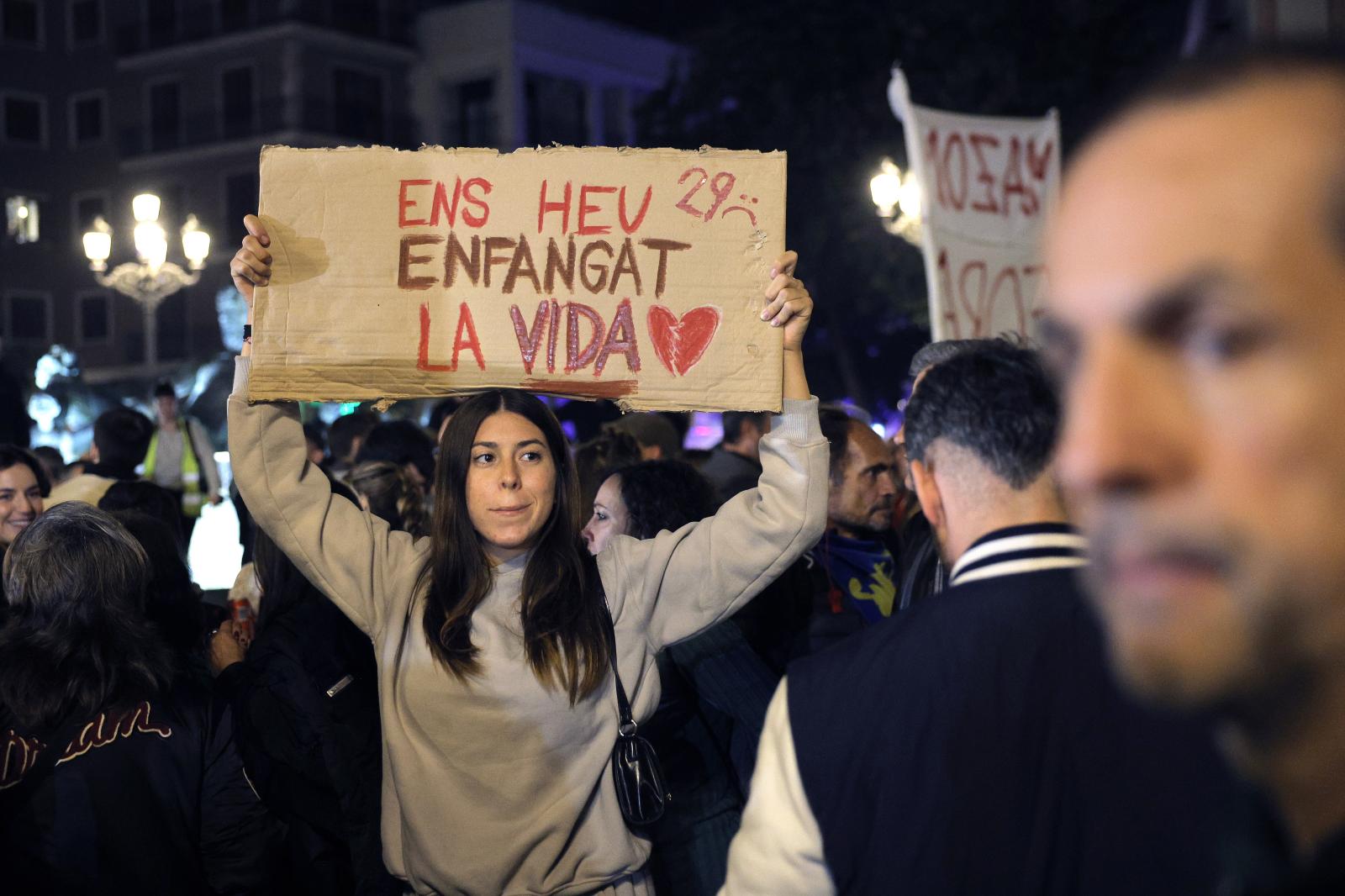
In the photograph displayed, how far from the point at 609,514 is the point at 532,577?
1.22 meters

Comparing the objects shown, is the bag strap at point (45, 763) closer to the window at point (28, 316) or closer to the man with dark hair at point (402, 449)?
the man with dark hair at point (402, 449)

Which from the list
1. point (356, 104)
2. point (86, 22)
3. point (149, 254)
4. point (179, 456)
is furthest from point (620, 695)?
point (86, 22)

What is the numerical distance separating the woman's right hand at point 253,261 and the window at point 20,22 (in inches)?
1676

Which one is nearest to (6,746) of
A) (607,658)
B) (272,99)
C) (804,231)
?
(607,658)

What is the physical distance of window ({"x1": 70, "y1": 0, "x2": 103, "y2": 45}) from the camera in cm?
3934

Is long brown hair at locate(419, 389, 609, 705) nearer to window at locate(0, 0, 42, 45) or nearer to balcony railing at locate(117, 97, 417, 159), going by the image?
balcony railing at locate(117, 97, 417, 159)

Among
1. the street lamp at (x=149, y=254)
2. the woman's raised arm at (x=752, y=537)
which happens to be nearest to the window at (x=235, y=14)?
the street lamp at (x=149, y=254)

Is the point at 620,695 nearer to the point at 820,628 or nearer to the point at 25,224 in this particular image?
the point at 820,628

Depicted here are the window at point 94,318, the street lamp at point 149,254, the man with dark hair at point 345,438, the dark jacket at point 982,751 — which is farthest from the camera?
the window at point 94,318

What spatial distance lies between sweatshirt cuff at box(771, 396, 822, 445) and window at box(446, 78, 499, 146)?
31594mm

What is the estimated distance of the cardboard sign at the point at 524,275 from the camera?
3.04 m

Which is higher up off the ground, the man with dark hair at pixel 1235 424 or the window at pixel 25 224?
the window at pixel 25 224

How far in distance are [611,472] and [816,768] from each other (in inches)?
109

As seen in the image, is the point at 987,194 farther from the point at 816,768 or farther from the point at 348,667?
the point at 816,768
